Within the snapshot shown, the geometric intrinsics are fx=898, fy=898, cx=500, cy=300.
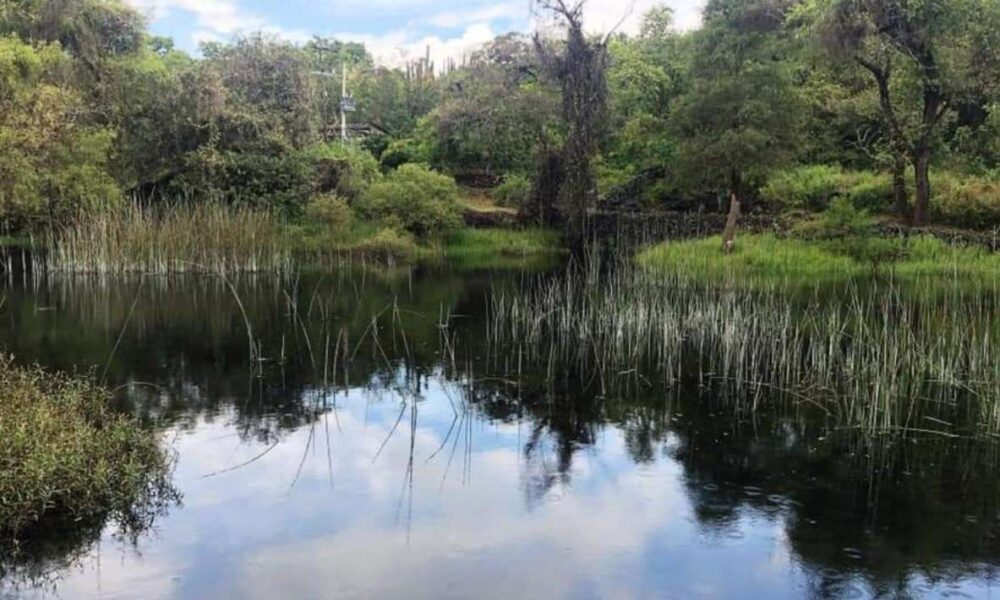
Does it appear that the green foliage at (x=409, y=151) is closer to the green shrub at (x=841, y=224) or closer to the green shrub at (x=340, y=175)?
the green shrub at (x=340, y=175)

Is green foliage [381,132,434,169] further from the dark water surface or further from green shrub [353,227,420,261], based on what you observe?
the dark water surface

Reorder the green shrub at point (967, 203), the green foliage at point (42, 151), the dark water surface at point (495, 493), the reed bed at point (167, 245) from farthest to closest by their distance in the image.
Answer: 1. the green shrub at point (967, 203)
2. the green foliage at point (42, 151)
3. the reed bed at point (167, 245)
4. the dark water surface at point (495, 493)

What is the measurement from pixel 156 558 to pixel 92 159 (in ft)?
54.7

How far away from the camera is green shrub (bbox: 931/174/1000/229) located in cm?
1947

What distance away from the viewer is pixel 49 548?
187 inches

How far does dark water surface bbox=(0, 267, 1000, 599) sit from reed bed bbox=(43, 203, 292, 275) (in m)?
7.16

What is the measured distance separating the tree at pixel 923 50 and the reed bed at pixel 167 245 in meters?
12.7

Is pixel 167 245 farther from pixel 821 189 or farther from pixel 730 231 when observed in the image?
pixel 821 189

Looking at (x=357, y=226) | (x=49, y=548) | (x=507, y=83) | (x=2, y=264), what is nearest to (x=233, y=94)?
(x=357, y=226)

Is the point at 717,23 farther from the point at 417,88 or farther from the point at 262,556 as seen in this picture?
the point at 262,556

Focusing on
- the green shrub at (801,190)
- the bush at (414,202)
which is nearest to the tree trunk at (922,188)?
the green shrub at (801,190)

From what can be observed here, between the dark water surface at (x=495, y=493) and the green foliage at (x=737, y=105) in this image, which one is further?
the green foliage at (x=737, y=105)

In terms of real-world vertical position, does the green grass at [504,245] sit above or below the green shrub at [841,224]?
below

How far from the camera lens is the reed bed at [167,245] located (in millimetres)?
16922
